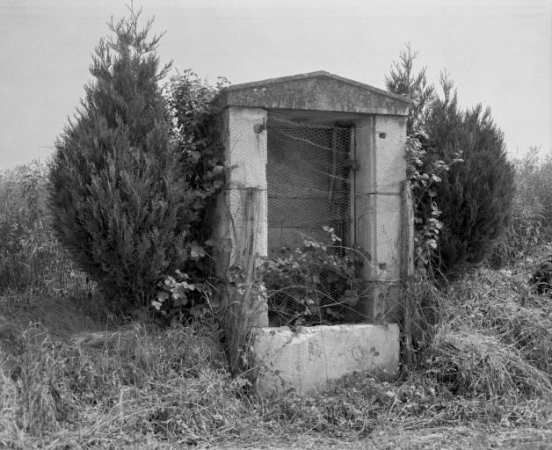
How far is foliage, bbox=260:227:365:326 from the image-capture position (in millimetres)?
6023

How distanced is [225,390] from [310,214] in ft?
7.11

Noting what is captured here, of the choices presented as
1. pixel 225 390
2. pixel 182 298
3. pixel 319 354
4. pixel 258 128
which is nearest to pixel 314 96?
pixel 258 128

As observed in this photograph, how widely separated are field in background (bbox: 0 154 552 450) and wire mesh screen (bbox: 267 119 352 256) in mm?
1264

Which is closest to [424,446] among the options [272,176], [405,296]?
[405,296]

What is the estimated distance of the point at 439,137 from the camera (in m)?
6.89

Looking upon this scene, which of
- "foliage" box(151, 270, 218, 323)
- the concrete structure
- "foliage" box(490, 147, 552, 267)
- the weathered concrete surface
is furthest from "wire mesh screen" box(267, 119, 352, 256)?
"foliage" box(490, 147, 552, 267)

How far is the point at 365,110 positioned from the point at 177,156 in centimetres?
192

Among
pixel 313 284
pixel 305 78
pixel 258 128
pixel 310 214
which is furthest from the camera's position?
pixel 310 214

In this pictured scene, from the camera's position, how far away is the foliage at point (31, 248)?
24.0 feet

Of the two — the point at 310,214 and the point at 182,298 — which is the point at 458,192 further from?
the point at 182,298

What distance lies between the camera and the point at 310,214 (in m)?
6.57

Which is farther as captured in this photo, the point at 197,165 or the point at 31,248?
the point at 31,248

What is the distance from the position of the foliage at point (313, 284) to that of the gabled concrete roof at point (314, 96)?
4.06ft

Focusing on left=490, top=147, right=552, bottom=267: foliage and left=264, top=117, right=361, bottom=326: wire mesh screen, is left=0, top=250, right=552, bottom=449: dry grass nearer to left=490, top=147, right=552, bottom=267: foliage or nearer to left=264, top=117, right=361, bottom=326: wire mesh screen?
left=264, top=117, right=361, bottom=326: wire mesh screen
